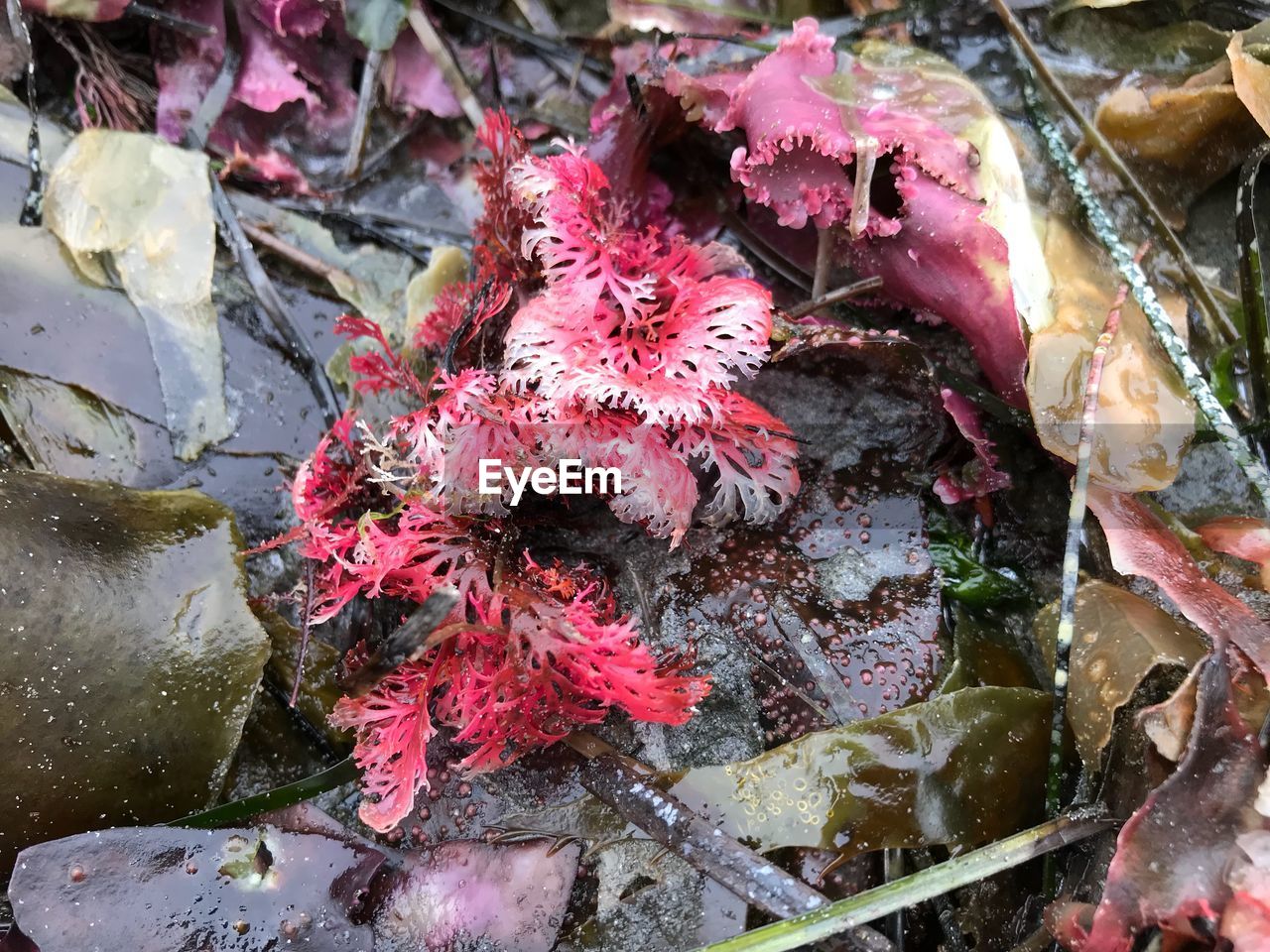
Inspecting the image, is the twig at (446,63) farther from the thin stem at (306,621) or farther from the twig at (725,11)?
the thin stem at (306,621)

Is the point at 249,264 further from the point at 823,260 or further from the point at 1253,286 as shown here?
the point at 1253,286

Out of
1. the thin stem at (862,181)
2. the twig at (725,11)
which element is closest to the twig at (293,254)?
the twig at (725,11)

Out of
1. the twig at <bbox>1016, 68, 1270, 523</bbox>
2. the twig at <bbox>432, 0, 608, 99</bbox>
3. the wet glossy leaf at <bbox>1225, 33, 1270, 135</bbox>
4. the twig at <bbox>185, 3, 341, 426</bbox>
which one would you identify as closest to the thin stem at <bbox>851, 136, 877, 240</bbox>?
the twig at <bbox>1016, 68, 1270, 523</bbox>

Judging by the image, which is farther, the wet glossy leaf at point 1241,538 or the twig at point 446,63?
the twig at point 446,63

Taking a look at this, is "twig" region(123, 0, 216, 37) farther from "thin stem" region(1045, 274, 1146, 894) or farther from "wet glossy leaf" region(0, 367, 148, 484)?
"thin stem" region(1045, 274, 1146, 894)

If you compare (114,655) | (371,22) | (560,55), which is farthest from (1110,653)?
(371,22)
